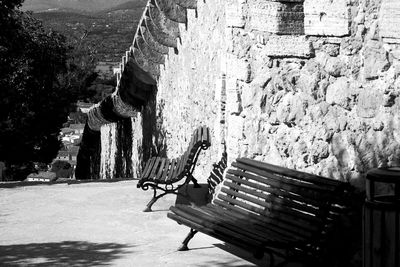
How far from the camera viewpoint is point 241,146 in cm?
562

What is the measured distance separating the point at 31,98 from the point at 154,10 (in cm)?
1335

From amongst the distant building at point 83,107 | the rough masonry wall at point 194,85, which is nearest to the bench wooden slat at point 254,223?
the rough masonry wall at point 194,85

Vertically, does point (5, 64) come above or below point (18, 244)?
above

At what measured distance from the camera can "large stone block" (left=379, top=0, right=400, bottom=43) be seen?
13.9 ft

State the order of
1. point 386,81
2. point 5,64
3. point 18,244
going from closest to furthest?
1. point 386,81
2. point 18,244
3. point 5,64

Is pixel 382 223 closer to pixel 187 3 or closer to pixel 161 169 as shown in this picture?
pixel 161 169

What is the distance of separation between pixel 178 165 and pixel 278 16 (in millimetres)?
2336

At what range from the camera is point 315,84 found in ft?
15.5

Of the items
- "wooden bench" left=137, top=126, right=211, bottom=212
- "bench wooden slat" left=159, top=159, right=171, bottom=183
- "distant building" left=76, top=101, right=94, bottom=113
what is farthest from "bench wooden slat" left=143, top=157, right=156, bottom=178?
"distant building" left=76, top=101, right=94, bottom=113

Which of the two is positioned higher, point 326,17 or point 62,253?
point 326,17

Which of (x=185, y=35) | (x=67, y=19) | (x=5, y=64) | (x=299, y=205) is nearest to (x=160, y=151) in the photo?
(x=185, y=35)

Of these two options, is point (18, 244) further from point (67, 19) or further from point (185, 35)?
point (67, 19)

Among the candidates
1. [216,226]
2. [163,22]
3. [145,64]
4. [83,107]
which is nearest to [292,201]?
[216,226]

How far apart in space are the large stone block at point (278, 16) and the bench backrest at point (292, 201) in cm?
98
